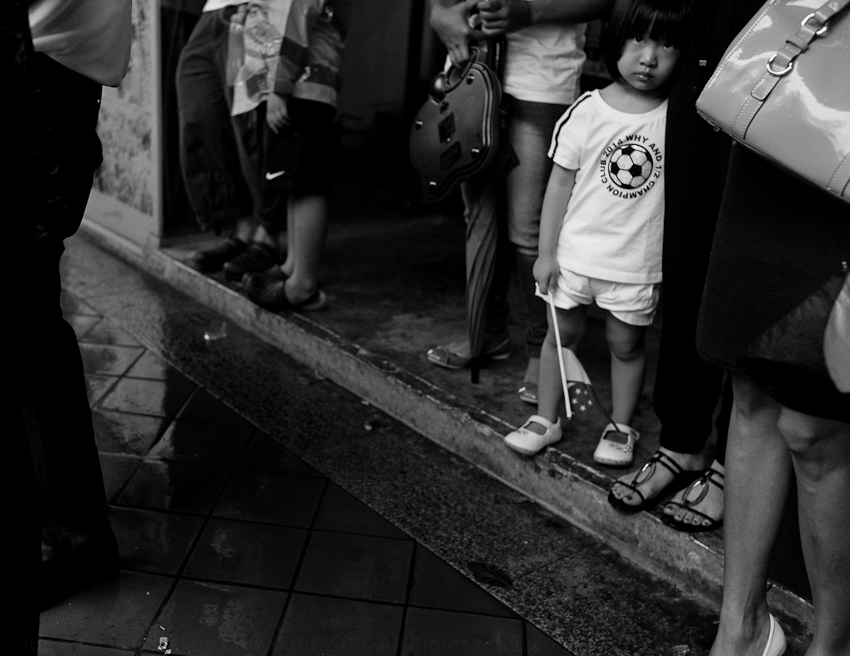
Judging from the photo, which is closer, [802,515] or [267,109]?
[802,515]

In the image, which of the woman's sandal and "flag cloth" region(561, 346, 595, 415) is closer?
the woman's sandal

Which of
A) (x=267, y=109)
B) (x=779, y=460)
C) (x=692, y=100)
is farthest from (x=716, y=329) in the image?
(x=267, y=109)

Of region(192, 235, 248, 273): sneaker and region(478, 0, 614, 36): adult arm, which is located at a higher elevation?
region(478, 0, 614, 36): adult arm

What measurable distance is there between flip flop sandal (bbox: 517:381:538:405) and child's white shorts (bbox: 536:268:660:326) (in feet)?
1.88

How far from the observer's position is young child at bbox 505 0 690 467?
261cm

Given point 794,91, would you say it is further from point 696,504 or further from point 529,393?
point 529,393

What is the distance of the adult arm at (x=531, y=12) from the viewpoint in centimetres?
292

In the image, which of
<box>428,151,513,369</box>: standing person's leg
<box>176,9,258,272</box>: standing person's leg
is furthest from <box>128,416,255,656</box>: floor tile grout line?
<box>176,9,258,272</box>: standing person's leg

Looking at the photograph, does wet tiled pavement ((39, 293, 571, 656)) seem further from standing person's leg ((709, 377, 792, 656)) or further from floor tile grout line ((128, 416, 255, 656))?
standing person's leg ((709, 377, 792, 656))

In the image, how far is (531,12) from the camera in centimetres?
298

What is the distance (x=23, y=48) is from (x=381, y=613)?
1.54m

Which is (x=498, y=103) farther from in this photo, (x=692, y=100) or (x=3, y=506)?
(x=3, y=506)

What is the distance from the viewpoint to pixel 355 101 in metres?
6.14

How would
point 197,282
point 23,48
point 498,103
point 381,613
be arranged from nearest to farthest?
1. point 23,48
2. point 381,613
3. point 498,103
4. point 197,282
